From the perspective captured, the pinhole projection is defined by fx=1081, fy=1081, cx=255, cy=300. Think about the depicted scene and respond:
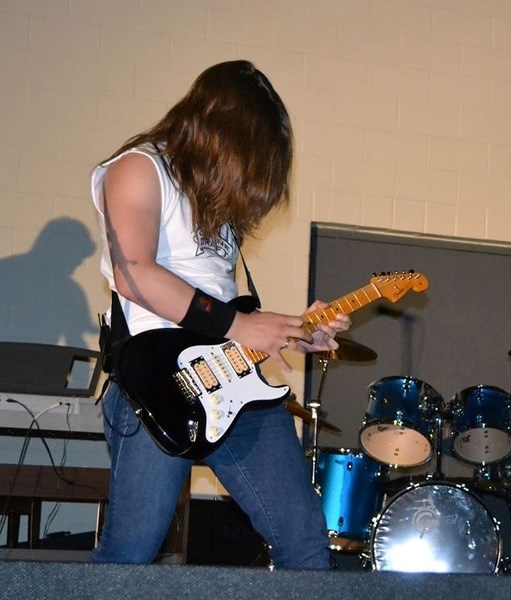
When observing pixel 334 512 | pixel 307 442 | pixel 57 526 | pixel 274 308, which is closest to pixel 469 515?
pixel 334 512

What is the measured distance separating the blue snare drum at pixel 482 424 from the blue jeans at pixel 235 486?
8.68 feet

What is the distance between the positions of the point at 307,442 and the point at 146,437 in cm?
371

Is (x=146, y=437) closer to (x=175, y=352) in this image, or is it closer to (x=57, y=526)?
(x=175, y=352)

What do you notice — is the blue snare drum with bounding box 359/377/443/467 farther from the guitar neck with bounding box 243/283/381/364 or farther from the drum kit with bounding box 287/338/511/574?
the guitar neck with bounding box 243/283/381/364

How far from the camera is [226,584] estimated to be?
1296mm

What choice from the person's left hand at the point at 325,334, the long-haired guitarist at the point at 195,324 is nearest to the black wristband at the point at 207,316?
the long-haired guitarist at the point at 195,324

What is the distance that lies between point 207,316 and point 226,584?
1086mm

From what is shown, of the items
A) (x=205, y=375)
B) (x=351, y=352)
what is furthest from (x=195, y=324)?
(x=351, y=352)

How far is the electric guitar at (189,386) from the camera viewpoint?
2.29 metres

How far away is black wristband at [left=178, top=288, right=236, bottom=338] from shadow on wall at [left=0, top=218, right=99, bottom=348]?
11.2 feet

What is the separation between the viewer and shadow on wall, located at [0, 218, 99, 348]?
18.6ft

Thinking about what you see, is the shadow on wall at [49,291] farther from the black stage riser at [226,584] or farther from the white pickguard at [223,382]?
the black stage riser at [226,584]

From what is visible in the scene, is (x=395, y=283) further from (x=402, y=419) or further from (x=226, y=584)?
(x=226, y=584)

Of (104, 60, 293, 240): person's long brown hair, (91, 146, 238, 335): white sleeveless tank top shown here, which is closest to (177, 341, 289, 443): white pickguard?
(91, 146, 238, 335): white sleeveless tank top
